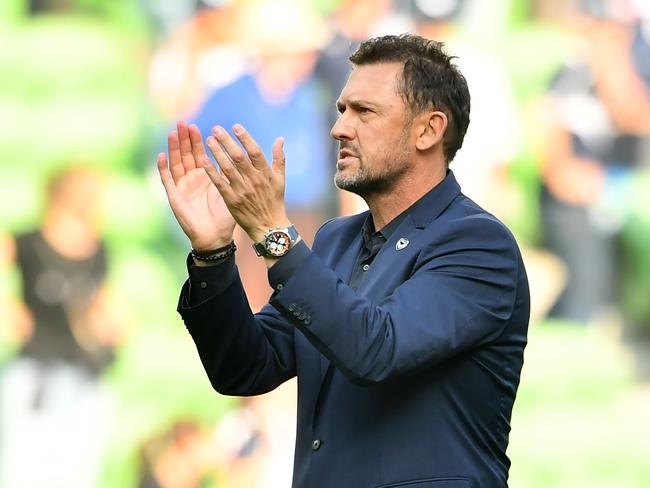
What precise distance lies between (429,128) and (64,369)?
3.10m

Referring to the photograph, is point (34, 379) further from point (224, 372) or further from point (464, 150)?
point (224, 372)

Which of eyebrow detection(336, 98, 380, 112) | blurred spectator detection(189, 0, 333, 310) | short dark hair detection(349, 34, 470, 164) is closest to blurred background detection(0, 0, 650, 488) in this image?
blurred spectator detection(189, 0, 333, 310)

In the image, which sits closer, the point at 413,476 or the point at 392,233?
the point at 413,476

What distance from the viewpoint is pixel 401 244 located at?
8.32 feet

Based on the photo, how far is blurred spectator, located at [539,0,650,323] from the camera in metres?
5.39

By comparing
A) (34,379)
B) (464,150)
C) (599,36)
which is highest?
(599,36)

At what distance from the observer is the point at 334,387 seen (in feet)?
8.21

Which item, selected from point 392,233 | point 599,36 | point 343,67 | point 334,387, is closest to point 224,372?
point 334,387

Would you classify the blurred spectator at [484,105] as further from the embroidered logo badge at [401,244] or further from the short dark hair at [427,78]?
the embroidered logo badge at [401,244]

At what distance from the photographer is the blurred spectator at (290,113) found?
209 inches

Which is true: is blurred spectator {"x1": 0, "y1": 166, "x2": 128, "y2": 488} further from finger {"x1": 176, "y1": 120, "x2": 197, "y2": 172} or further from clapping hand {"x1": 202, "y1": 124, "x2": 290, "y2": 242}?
clapping hand {"x1": 202, "y1": 124, "x2": 290, "y2": 242}

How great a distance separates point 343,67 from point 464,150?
2.08 feet

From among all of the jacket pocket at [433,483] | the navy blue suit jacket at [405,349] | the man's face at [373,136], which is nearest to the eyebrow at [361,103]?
the man's face at [373,136]

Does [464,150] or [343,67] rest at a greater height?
[343,67]
